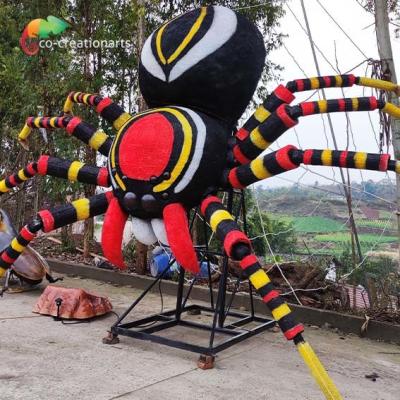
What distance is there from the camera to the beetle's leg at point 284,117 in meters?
3.11

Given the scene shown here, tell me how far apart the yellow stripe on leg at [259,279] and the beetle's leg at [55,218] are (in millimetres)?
1204

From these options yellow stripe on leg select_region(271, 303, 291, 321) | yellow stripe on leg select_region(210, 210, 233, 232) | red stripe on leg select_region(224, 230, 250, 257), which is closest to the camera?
yellow stripe on leg select_region(271, 303, 291, 321)

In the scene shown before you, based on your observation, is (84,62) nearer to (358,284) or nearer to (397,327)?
(358,284)

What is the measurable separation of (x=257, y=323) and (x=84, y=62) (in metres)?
4.56

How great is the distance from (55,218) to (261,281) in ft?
4.91

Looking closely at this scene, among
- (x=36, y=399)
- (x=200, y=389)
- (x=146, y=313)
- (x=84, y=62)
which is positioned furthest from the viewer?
(x=84, y=62)

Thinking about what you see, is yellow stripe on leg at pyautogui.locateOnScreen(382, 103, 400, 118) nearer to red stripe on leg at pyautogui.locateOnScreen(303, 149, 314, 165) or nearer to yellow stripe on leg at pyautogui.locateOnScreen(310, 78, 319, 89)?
yellow stripe on leg at pyautogui.locateOnScreen(310, 78, 319, 89)

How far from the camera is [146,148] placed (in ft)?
10.3

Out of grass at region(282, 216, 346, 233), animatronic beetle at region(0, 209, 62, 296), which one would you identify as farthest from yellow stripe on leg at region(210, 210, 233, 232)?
animatronic beetle at region(0, 209, 62, 296)

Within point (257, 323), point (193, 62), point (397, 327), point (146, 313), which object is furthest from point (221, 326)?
point (193, 62)

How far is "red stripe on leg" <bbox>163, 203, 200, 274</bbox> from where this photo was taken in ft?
10.0

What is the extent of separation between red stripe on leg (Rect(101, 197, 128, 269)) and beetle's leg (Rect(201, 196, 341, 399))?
0.53 meters

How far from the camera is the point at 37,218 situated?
347 cm

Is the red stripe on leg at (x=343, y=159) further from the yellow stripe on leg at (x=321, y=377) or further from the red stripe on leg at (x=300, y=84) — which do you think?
the yellow stripe on leg at (x=321, y=377)
